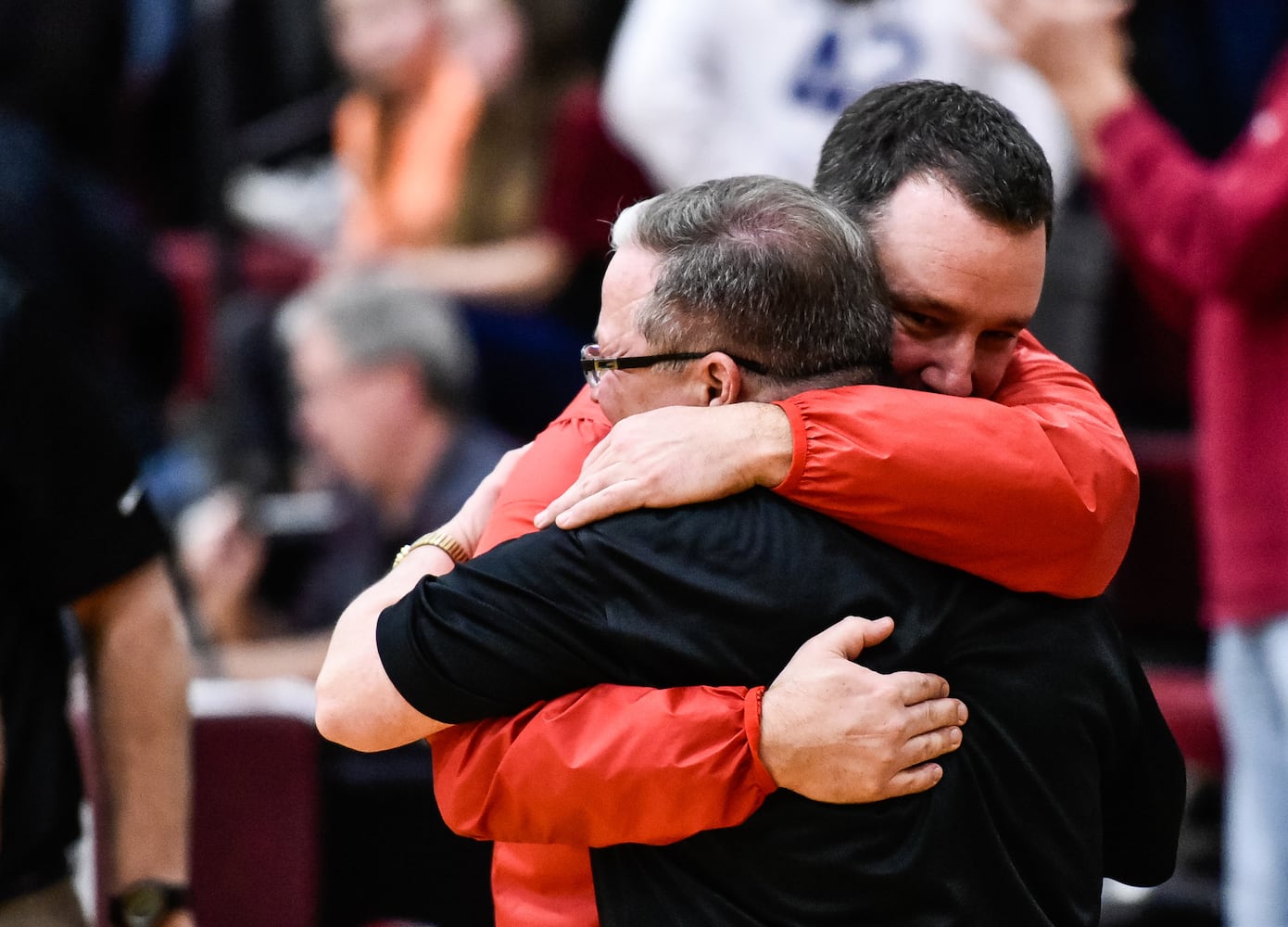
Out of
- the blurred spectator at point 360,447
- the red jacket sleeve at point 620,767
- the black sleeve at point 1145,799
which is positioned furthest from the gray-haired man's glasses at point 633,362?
the blurred spectator at point 360,447

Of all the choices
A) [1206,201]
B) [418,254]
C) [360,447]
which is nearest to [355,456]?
[360,447]

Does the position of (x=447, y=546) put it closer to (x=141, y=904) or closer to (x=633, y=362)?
(x=633, y=362)

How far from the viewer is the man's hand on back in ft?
4.60

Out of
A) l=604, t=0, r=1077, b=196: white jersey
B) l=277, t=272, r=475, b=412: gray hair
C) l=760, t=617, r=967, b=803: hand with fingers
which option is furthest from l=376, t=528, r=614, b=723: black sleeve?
l=277, t=272, r=475, b=412: gray hair

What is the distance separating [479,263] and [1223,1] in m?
1.98

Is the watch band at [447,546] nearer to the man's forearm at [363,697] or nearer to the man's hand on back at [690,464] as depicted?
the man's forearm at [363,697]

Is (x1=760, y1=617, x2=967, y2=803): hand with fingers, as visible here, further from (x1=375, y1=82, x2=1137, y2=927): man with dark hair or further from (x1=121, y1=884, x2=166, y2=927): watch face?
(x1=121, y1=884, x2=166, y2=927): watch face

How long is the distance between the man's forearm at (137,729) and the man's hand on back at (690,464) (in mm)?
865

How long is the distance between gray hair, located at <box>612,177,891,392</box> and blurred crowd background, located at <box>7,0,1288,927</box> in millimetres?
1666

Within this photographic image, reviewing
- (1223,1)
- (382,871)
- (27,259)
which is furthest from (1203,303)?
(27,259)

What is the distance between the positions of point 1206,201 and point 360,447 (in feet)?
6.79

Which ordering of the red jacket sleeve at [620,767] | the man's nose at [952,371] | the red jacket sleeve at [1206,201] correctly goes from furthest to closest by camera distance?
the red jacket sleeve at [1206,201]
the man's nose at [952,371]
the red jacket sleeve at [620,767]

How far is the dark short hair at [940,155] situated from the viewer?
1518 millimetres

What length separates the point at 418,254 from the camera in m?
4.54
